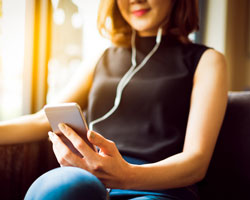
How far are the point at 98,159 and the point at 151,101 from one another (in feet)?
1.22

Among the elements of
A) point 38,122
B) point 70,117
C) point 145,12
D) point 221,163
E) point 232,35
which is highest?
point 145,12

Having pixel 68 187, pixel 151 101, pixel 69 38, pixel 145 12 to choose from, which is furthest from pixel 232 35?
pixel 68 187

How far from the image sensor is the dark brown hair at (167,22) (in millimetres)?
1026

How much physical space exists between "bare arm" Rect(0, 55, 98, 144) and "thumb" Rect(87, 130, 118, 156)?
42 cm

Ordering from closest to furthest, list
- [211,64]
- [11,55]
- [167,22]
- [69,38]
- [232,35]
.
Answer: [211,64]
[167,22]
[11,55]
[69,38]
[232,35]

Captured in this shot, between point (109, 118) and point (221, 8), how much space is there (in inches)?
83.6

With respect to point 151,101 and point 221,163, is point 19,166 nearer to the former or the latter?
point 151,101

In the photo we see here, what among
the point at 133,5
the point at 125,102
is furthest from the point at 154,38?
the point at 125,102

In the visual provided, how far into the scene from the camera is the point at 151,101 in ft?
2.89

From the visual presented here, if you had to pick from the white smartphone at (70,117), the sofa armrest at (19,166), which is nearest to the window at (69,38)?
the sofa armrest at (19,166)

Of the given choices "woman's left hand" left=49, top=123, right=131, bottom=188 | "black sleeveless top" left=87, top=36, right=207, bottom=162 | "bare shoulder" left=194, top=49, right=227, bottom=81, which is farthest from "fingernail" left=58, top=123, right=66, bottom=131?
"bare shoulder" left=194, top=49, right=227, bottom=81

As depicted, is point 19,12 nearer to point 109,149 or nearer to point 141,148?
point 141,148

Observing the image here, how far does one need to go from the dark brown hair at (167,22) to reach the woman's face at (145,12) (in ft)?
0.18

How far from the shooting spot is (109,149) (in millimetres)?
562
